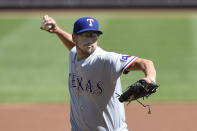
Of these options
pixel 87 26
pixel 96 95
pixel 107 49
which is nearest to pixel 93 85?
pixel 96 95

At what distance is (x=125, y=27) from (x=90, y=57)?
12420mm

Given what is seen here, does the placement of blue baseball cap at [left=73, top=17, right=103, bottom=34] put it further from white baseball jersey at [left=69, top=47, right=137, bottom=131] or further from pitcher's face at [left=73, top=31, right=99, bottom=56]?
white baseball jersey at [left=69, top=47, right=137, bottom=131]

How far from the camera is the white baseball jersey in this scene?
13.8 feet

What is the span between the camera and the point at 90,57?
4.28 metres

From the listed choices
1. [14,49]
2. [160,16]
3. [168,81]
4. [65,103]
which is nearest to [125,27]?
[160,16]

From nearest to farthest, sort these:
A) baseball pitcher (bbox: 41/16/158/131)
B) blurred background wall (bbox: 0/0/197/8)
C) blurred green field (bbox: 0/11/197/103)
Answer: baseball pitcher (bbox: 41/16/158/131) → blurred green field (bbox: 0/11/197/103) → blurred background wall (bbox: 0/0/197/8)

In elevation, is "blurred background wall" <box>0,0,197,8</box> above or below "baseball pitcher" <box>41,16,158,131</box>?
above

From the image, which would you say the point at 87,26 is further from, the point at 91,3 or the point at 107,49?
the point at 91,3

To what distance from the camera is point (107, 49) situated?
45.1 feet

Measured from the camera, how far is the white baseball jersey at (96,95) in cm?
420

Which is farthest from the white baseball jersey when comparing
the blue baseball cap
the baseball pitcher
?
the blue baseball cap

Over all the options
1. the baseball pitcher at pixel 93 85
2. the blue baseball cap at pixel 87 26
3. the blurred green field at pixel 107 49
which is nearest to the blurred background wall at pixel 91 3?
the blurred green field at pixel 107 49

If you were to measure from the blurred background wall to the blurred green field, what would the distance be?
146 cm

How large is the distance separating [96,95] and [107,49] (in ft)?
31.1
